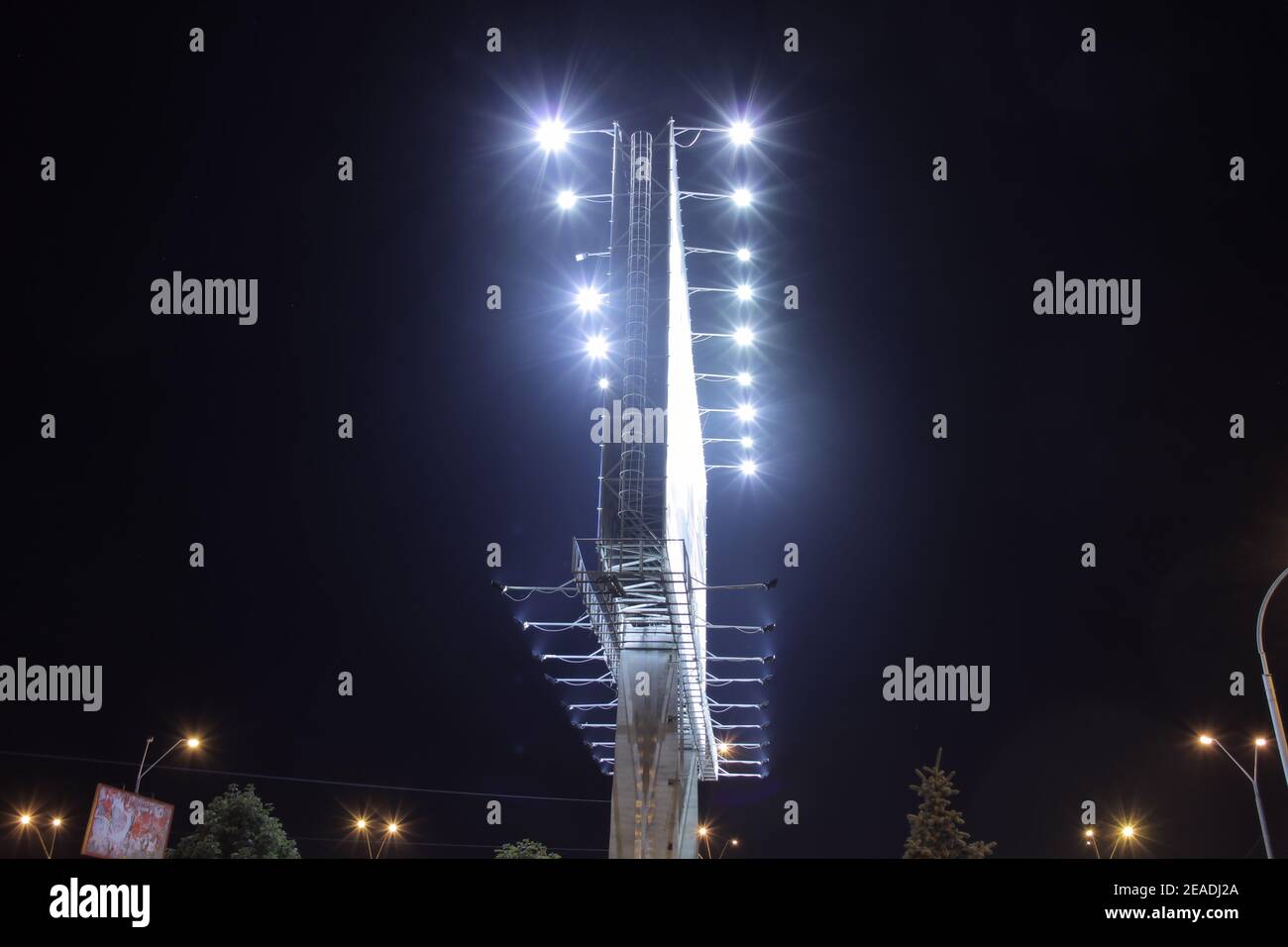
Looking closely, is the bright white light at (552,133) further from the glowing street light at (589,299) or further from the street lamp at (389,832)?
the street lamp at (389,832)

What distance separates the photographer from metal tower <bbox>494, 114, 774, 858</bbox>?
34.4 m

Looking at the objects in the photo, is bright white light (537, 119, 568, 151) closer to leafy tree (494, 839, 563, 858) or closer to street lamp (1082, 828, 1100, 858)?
leafy tree (494, 839, 563, 858)

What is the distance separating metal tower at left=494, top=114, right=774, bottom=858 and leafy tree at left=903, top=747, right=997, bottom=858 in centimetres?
905

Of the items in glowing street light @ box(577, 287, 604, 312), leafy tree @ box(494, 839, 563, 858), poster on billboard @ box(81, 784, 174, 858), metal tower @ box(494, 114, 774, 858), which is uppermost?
glowing street light @ box(577, 287, 604, 312)

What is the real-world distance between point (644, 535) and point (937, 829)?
18633 mm

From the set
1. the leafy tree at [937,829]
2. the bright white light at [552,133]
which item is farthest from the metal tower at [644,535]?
the leafy tree at [937,829]

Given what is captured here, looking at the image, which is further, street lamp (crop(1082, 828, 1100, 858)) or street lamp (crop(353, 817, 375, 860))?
street lamp (crop(353, 817, 375, 860))

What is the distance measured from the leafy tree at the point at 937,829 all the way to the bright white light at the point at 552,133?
26.4 meters

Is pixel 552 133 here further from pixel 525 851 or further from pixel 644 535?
pixel 525 851

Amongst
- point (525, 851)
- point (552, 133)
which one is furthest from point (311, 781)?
point (552, 133)

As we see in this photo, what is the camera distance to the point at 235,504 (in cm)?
4194

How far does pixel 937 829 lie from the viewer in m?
43.2

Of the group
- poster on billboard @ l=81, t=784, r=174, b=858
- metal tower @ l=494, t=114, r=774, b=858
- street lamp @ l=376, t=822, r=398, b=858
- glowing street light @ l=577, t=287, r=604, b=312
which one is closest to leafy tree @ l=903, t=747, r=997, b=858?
metal tower @ l=494, t=114, r=774, b=858

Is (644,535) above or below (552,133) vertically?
below
